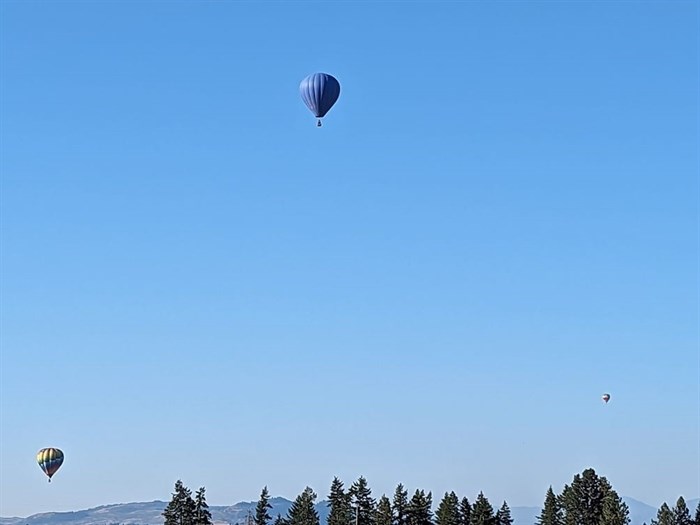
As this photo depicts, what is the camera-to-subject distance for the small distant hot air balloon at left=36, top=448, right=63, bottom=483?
134875 mm

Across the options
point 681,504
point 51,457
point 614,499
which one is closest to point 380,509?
point 614,499

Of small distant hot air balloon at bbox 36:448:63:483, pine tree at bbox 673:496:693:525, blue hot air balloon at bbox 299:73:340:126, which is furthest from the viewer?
pine tree at bbox 673:496:693:525

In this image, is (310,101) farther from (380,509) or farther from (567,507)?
(567,507)

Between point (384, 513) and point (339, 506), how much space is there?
768 centimetres

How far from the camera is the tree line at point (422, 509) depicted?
143 metres

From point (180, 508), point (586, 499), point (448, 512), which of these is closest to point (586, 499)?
point (586, 499)

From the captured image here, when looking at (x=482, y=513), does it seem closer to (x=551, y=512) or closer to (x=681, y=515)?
(x=551, y=512)

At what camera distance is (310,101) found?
108 m

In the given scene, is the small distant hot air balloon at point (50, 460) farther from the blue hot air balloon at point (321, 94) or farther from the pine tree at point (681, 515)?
the pine tree at point (681, 515)

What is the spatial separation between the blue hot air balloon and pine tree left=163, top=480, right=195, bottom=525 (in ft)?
185

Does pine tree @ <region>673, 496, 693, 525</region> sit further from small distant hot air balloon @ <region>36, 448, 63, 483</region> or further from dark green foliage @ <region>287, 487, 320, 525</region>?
small distant hot air balloon @ <region>36, 448, 63, 483</region>

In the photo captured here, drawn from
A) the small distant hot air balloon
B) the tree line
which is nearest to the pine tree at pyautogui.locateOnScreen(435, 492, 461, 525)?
the tree line

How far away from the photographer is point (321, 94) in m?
108

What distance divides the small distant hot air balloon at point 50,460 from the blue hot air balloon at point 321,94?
55.4m
